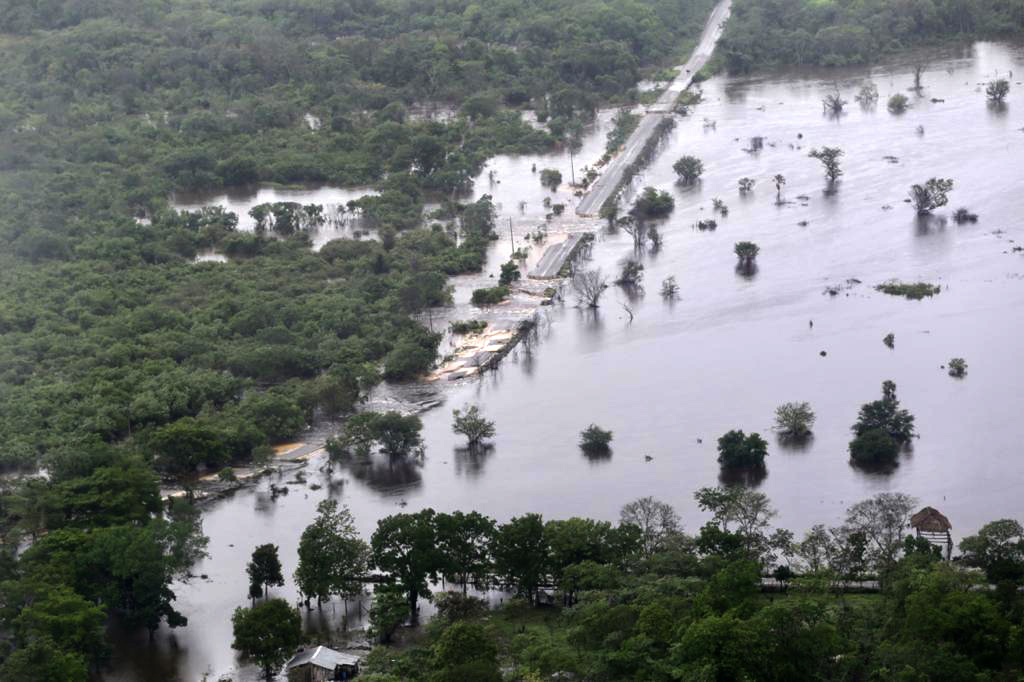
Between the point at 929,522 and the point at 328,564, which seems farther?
the point at 929,522

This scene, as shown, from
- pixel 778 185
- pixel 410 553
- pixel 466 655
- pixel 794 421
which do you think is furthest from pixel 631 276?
pixel 466 655

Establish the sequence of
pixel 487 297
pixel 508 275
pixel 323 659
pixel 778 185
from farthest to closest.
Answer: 1. pixel 778 185
2. pixel 508 275
3. pixel 487 297
4. pixel 323 659

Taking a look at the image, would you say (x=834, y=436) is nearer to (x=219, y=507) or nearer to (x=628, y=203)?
(x=219, y=507)

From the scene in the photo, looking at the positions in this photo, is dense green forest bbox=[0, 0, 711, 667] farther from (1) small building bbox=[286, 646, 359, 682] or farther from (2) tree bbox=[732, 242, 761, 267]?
(2) tree bbox=[732, 242, 761, 267]

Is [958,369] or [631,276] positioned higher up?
[631,276]

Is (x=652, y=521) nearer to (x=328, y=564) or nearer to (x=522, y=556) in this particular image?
(x=522, y=556)

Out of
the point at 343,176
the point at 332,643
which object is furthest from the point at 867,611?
the point at 343,176
